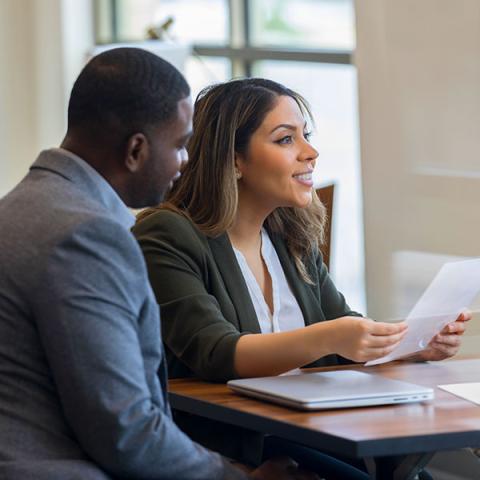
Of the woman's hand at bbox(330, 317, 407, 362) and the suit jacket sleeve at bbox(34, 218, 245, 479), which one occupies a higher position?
the suit jacket sleeve at bbox(34, 218, 245, 479)

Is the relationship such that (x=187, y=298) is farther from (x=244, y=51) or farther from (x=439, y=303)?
(x=244, y=51)

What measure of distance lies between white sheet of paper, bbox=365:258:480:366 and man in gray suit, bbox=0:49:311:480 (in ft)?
1.95

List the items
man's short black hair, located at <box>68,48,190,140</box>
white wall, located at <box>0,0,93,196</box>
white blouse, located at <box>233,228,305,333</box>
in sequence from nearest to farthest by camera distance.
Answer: man's short black hair, located at <box>68,48,190,140</box>
white blouse, located at <box>233,228,305,333</box>
white wall, located at <box>0,0,93,196</box>

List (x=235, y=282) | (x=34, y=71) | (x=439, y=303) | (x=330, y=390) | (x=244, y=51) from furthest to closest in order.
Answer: (x=34, y=71)
(x=244, y=51)
(x=235, y=282)
(x=439, y=303)
(x=330, y=390)

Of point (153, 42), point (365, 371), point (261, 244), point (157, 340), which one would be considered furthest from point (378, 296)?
point (157, 340)

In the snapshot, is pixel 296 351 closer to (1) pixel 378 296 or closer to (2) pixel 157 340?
(2) pixel 157 340

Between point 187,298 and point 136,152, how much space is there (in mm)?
672

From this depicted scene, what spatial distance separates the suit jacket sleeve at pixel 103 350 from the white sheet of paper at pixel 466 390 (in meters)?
0.64

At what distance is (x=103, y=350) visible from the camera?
1.66 m

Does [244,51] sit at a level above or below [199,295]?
above

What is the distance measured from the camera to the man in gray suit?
1.67 metres

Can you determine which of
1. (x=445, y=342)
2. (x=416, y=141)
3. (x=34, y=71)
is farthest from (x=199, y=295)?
(x=34, y=71)

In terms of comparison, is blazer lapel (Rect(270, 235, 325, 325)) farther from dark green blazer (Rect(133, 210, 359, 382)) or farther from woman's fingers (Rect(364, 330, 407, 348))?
woman's fingers (Rect(364, 330, 407, 348))

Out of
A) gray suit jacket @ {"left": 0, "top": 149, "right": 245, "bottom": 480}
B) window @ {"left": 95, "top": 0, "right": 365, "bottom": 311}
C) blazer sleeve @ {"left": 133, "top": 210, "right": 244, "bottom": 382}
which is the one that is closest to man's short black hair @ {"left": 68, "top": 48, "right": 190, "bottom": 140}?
gray suit jacket @ {"left": 0, "top": 149, "right": 245, "bottom": 480}
